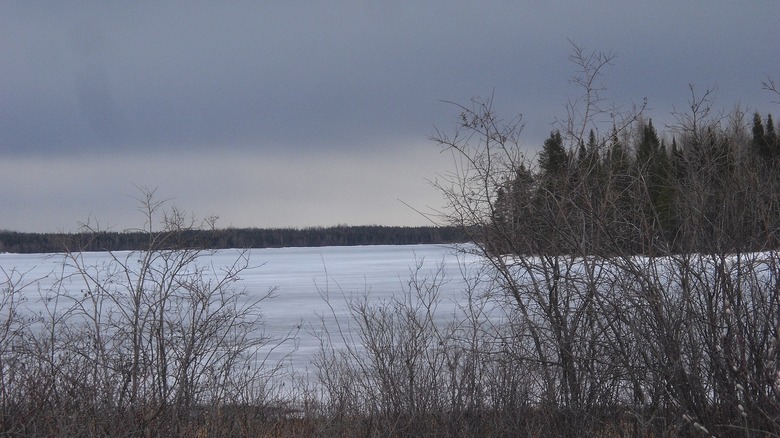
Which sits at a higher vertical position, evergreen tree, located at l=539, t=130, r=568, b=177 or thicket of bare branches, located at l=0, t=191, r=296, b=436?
evergreen tree, located at l=539, t=130, r=568, b=177

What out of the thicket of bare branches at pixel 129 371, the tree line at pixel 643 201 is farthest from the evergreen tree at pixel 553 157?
the thicket of bare branches at pixel 129 371

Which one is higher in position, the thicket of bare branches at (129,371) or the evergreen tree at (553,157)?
the evergreen tree at (553,157)

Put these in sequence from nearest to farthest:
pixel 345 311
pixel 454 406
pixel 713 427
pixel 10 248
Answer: pixel 713 427 → pixel 454 406 → pixel 345 311 → pixel 10 248

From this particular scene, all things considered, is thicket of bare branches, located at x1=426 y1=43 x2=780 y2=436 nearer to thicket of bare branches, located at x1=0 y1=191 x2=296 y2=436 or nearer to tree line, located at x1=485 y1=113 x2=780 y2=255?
tree line, located at x1=485 y1=113 x2=780 y2=255

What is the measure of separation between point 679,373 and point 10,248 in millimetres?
97689

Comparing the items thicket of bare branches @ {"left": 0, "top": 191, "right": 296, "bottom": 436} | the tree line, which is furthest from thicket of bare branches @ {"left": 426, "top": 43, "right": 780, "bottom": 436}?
thicket of bare branches @ {"left": 0, "top": 191, "right": 296, "bottom": 436}

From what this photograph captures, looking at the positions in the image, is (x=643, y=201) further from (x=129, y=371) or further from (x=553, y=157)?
(x=129, y=371)

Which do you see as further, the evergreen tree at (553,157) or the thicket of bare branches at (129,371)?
the evergreen tree at (553,157)

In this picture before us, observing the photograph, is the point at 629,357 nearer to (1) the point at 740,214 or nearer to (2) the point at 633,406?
(2) the point at 633,406

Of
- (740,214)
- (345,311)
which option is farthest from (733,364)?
(345,311)

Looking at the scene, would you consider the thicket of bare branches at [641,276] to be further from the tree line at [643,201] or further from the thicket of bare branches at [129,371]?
the thicket of bare branches at [129,371]

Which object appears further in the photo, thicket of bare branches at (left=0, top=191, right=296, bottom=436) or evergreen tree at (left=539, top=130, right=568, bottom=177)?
evergreen tree at (left=539, top=130, right=568, bottom=177)

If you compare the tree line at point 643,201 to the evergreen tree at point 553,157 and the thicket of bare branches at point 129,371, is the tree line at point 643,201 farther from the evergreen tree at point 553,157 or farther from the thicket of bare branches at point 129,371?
the thicket of bare branches at point 129,371

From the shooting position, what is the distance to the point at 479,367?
1035 cm
